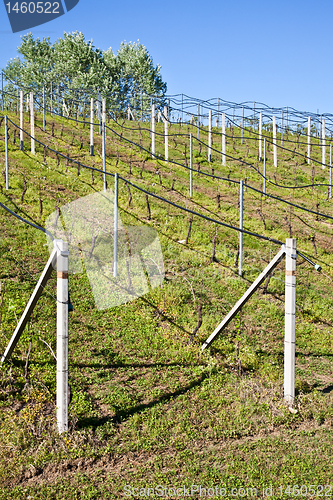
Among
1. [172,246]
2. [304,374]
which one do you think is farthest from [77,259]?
[304,374]

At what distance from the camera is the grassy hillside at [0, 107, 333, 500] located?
3.21 metres

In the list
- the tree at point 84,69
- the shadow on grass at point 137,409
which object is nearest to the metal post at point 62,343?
the shadow on grass at point 137,409

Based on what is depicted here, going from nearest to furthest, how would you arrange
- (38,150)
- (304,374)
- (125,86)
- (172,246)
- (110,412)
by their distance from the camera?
(110,412) < (304,374) < (172,246) < (38,150) < (125,86)

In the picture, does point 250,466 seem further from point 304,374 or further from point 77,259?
point 77,259

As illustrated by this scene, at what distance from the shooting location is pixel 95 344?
506 centimetres

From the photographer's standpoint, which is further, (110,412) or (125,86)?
(125,86)

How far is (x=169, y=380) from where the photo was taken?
4590mm

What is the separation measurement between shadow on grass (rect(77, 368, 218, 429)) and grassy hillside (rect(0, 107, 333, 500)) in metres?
0.01

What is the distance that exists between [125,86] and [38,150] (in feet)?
92.2

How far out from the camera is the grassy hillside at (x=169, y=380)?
3.21m

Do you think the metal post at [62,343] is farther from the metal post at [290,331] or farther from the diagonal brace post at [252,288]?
the metal post at [290,331]

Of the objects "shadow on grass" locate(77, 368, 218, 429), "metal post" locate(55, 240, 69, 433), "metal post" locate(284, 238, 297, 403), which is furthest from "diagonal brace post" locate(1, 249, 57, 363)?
"metal post" locate(284, 238, 297, 403)

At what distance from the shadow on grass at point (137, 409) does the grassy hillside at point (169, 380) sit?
11 millimetres

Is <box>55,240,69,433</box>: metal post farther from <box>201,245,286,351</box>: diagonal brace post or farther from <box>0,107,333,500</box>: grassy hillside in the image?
<box>201,245,286,351</box>: diagonal brace post
